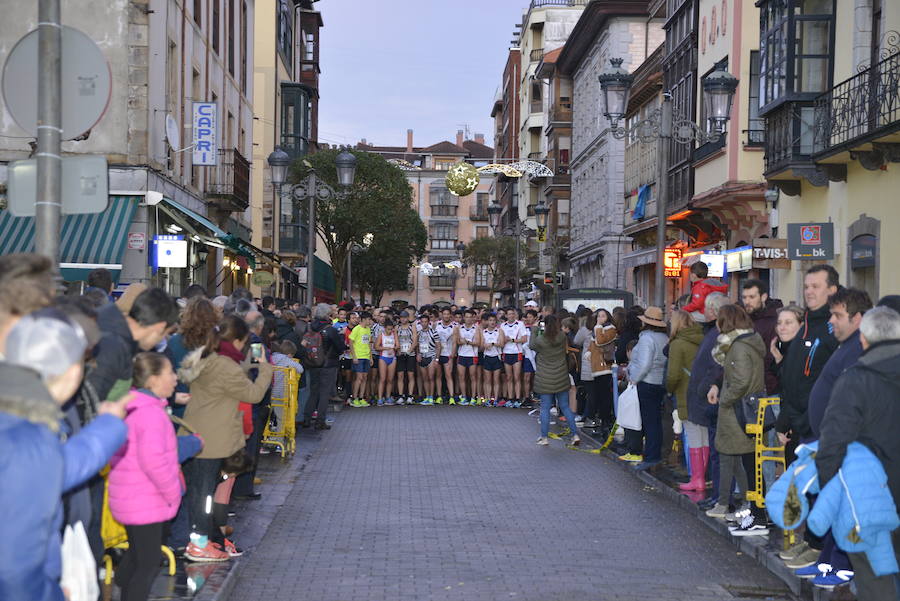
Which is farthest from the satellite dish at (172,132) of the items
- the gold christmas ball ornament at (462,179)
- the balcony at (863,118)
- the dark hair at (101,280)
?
the dark hair at (101,280)

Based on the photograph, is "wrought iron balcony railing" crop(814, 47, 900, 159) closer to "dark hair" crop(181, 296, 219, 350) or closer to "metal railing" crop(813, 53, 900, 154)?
"metal railing" crop(813, 53, 900, 154)

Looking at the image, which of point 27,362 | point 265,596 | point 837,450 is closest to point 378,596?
point 265,596

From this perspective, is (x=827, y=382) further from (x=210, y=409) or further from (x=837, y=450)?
(x=210, y=409)

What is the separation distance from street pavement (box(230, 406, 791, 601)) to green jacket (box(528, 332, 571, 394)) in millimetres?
1526

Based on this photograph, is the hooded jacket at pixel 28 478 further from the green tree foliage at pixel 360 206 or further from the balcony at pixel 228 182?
the green tree foliage at pixel 360 206

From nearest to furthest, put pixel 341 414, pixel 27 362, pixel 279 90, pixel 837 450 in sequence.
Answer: pixel 27 362
pixel 837 450
pixel 341 414
pixel 279 90

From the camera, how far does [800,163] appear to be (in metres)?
21.0

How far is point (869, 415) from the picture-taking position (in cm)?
666

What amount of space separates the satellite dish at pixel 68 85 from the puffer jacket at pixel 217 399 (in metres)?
1.83

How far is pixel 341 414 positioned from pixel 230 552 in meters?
14.0

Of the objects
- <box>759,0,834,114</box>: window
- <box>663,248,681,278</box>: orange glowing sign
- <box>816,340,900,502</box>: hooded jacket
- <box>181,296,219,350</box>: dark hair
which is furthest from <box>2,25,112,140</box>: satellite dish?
<box>663,248,681,278</box>: orange glowing sign

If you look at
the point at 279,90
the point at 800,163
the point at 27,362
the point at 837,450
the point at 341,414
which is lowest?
the point at 341,414

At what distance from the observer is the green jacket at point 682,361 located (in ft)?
41.8

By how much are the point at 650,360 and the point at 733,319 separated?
11.3ft
